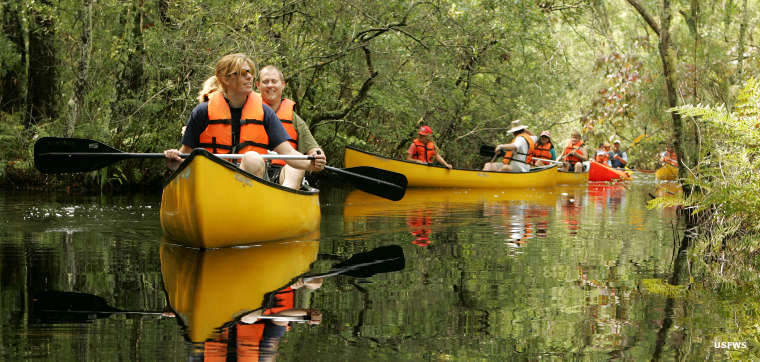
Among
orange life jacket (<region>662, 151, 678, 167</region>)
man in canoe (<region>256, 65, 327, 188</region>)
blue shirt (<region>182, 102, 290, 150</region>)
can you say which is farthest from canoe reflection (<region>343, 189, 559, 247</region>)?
orange life jacket (<region>662, 151, 678, 167</region>)

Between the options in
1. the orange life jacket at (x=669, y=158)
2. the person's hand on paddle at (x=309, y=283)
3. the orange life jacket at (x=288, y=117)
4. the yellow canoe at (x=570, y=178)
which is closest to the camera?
the person's hand on paddle at (x=309, y=283)

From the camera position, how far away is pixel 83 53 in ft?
40.8

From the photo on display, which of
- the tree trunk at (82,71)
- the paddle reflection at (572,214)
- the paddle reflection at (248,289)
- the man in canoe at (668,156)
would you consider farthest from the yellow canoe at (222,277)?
the man in canoe at (668,156)

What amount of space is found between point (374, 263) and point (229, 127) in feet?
5.62

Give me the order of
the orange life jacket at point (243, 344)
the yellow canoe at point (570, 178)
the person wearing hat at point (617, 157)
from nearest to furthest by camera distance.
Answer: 1. the orange life jacket at point (243, 344)
2. the yellow canoe at point (570, 178)
3. the person wearing hat at point (617, 157)

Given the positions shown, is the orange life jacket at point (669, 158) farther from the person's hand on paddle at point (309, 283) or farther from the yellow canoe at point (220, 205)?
the person's hand on paddle at point (309, 283)

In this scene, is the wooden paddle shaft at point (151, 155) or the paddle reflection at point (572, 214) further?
the paddle reflection at point (572, 214)

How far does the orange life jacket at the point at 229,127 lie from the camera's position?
6.69 m

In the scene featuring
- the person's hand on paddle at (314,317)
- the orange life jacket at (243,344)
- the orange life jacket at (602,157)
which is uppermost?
the orange life jacket at (602,157)

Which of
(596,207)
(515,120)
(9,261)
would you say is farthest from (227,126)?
(515,120)

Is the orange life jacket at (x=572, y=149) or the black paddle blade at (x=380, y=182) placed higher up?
the orange life jacket at (x=572, y=149)

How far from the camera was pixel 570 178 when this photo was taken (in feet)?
70.5

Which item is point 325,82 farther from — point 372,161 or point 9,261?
point 9,261

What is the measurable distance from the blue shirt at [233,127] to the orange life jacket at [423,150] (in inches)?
409
